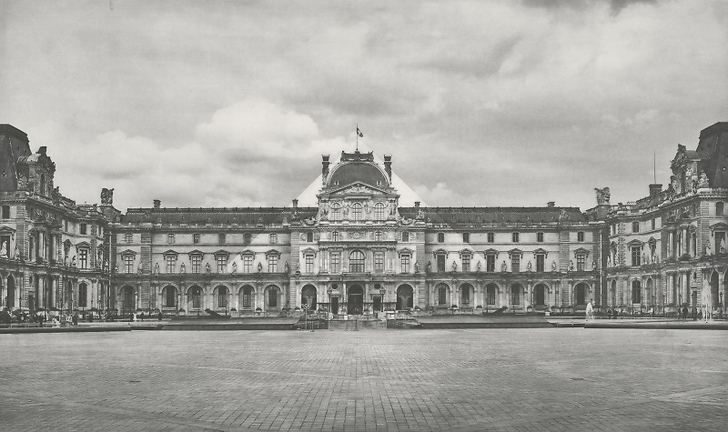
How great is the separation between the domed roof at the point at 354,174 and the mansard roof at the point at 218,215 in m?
6.60

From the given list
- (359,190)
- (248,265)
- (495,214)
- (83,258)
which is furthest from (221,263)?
(495,214)

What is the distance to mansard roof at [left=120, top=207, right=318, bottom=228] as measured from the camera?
100m

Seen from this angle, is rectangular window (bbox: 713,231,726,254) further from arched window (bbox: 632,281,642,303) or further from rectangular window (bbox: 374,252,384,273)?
rectangular window (bbox: 374,252,384,273)

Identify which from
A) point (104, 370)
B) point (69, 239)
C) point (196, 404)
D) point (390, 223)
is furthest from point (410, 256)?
point (196, 404)

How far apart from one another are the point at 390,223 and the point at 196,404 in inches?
3170

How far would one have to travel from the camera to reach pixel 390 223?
95688 millimetres

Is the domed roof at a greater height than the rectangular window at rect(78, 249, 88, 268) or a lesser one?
greater

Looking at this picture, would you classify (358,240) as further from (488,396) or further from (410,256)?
(488,396)

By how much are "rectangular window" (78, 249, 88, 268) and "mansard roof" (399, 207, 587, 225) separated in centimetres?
3733

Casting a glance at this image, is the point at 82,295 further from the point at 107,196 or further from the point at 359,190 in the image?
the point at 359,190

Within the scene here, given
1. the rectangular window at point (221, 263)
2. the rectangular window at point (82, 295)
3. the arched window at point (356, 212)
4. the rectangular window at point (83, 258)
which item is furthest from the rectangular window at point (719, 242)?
the rectangular window at point (82, 295)

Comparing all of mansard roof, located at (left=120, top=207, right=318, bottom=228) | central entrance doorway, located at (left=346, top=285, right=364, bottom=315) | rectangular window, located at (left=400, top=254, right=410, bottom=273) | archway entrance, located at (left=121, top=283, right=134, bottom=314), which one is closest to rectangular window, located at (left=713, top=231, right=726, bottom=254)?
rectangular window, located at (left=400, top=254, right=410, bottom=273)

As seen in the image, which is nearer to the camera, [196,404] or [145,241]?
[196,404]

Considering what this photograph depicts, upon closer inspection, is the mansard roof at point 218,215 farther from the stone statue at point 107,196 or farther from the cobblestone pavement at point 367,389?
the cobblestone pavement at point 367,389
